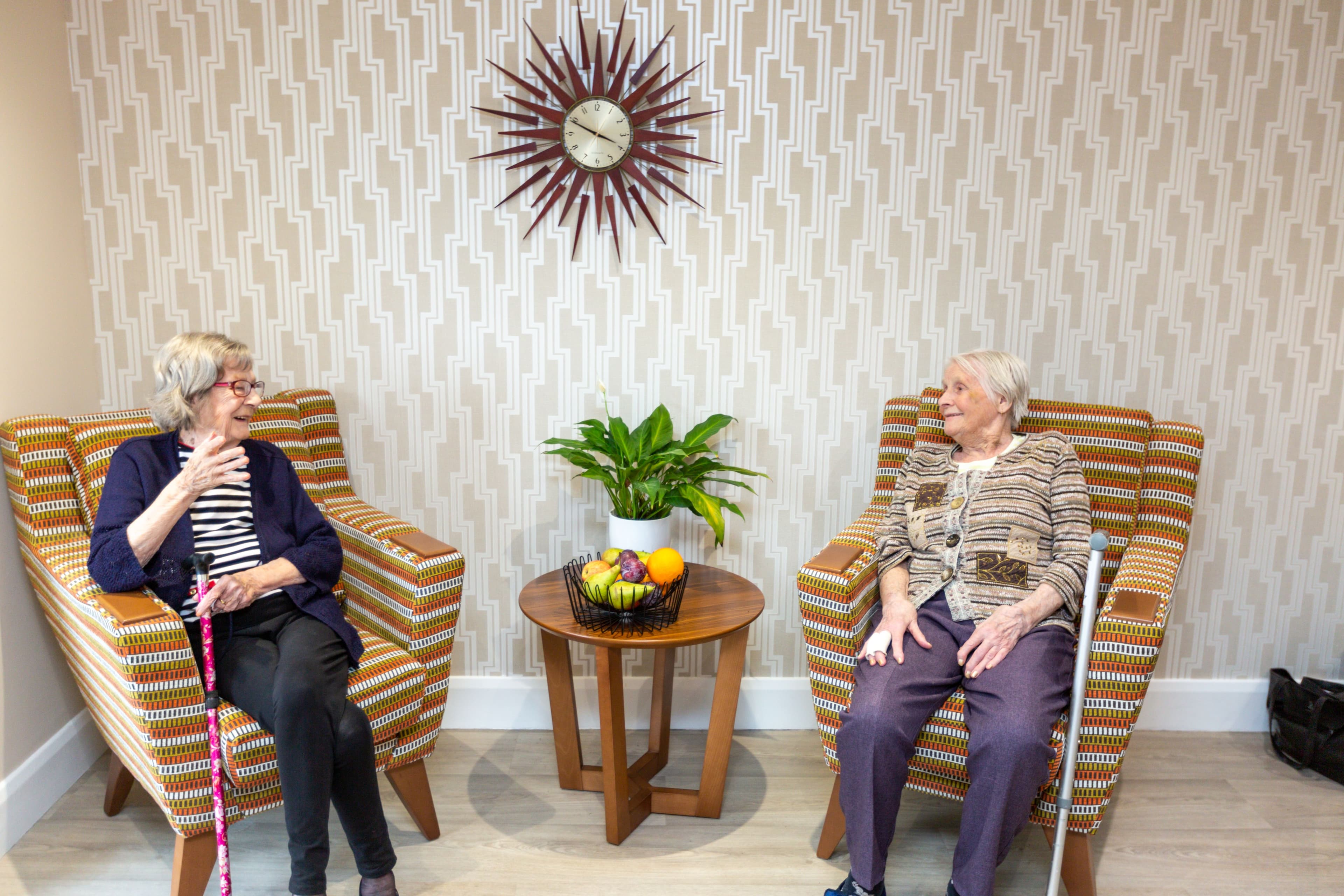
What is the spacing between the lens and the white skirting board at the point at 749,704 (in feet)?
9.30

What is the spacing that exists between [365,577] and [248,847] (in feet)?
2.21

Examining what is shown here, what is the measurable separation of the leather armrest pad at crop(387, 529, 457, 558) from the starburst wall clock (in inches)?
37.1

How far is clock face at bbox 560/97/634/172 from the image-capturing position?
258 cm

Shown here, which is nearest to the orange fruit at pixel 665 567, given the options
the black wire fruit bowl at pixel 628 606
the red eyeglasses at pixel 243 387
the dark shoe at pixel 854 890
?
the black wire fruit bowl at pixel 628 606

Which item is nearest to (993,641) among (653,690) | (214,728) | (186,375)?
(653,690)

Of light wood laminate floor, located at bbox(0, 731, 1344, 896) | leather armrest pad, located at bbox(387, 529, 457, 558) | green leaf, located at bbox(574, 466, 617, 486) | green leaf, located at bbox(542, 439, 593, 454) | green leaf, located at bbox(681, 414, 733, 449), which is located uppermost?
green leaf, located at bbox(681, 414, 733, 449)

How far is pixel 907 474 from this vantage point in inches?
94.6

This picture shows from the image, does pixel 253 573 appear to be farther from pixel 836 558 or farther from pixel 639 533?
pixel 836 558

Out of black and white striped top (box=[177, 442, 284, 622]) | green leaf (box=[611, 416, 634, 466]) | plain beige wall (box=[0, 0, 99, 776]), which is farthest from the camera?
green leaf (box=[611, 416, 634, 466])

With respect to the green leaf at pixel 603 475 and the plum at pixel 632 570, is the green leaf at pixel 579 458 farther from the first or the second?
the plum at pixel 632 570

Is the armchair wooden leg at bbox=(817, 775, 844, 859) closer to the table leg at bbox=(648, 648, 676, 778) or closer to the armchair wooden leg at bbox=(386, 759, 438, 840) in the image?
the table leg at bbox=(648, 648, 676, 778)

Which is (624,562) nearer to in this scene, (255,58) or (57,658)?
(57,658)

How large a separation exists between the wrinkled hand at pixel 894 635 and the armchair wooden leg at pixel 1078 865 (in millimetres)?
472

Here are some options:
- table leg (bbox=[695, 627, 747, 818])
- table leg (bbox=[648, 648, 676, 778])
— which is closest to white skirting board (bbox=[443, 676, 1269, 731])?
table leg (bbox=[648, 648, 676, 778])
